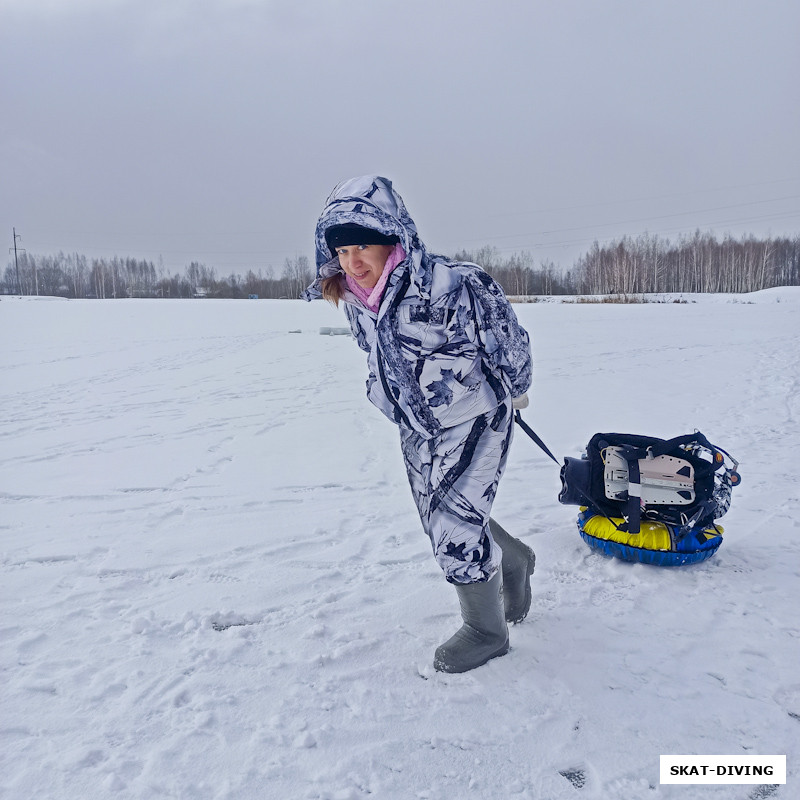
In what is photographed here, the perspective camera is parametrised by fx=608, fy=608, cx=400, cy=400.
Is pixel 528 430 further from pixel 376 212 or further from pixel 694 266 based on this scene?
pixel 694 266

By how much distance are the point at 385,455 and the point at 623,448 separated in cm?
241

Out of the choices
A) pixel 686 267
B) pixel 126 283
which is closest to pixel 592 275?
pixel 686 267

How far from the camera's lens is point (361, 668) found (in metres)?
2.13

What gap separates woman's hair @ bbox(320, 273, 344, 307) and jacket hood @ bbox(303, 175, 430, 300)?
187 millimetres

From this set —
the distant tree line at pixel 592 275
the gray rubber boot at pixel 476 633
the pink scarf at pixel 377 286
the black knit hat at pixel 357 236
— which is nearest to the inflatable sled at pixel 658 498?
the gray rubber boot at pixel 476 633

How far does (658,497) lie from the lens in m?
2.83

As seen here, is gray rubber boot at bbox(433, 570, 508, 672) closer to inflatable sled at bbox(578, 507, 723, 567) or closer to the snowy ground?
the snowy ground

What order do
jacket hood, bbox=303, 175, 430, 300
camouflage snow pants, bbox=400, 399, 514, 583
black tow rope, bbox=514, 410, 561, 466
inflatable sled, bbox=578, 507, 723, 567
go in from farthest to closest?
inflatable sled, bbox=578, 507, 723, 567 < black tow rope, bbox=514, 410, 561, 466 < camouflage snow pants, bbox=400, 399, 514, 583 < jacket hood, bbox=303, 175, 430, 300

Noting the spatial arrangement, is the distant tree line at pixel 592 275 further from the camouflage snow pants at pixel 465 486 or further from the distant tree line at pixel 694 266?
the camouflage snow pants at pixel 465 486

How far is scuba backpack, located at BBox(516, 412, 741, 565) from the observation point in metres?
2.79

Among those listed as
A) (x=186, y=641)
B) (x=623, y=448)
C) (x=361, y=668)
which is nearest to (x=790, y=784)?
(x=361, y=668)

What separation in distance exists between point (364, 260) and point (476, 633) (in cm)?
134

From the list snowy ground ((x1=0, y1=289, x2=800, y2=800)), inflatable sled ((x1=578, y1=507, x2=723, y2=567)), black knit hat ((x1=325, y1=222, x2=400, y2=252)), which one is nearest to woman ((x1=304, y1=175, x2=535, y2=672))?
black knit hat ((x1=325, y1=222, x2=400, y2=252))

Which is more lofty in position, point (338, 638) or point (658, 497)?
point (658, 497)
